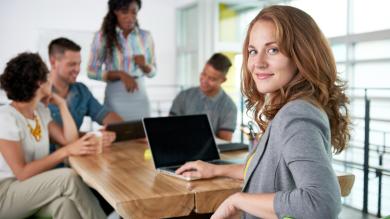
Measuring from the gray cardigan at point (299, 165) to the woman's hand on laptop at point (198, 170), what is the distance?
0.50 m

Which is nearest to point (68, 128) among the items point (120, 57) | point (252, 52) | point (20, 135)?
point (20, 135)

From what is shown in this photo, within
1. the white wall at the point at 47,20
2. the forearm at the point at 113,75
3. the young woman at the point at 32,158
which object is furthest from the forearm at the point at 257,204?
the white wall at the point at 47,20

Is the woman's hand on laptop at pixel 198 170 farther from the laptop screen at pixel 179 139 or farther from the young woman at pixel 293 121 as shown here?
the young woman at pixel 293 121

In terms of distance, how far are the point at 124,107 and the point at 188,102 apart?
0.74m

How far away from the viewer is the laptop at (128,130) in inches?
91.7

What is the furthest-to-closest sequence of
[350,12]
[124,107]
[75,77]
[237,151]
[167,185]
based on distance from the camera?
[350,12] < [124,107] < [75,77] < [237,151] < [167,185]

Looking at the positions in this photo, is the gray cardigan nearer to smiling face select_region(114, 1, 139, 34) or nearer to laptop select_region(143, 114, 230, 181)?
laptop select_region(143, 114, 230, 181)

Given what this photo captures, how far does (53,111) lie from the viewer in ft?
8.66

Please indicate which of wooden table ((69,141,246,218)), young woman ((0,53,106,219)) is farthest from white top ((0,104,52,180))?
wooden table ((69,141,246,218))

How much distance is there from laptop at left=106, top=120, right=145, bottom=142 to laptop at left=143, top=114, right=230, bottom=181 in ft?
2.45

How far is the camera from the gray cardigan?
0.74m

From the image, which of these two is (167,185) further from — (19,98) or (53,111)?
(53,111)

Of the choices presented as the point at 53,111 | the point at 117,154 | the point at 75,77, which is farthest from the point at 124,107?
the point at 117,154

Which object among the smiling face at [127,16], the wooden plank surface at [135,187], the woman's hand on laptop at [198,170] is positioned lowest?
the wooden plank surface at [135,187]
